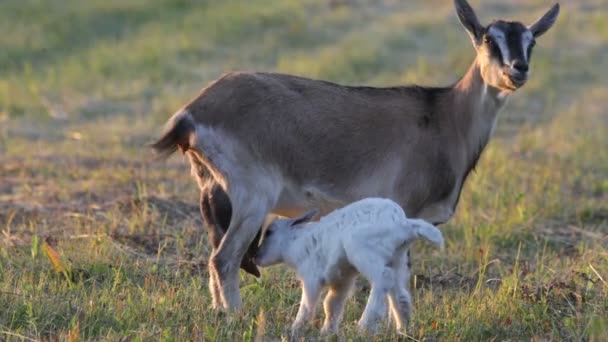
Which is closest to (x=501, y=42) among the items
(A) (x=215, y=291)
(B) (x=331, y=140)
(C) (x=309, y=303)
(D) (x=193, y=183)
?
(B) (x=331, y=140)

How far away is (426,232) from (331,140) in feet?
4.54

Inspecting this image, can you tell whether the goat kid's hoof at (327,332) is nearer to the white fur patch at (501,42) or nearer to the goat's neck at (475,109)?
the goat's neck at (475,109)

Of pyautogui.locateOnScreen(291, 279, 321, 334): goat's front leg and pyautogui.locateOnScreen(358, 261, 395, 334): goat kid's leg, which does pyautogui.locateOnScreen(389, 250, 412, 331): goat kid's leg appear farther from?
pyautogui.locateOnScreen(291, 279, 321, 334): goat's front leg

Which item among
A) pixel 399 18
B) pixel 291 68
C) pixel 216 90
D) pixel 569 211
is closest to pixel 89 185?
pixel 216 90

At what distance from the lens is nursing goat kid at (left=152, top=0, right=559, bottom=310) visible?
6.64m

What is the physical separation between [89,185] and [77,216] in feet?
4.78

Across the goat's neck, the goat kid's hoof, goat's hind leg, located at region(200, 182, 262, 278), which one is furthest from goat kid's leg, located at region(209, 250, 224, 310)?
the goat's neck

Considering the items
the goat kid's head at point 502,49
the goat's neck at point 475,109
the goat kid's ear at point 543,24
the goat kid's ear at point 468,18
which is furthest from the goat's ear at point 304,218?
the goat kid's ear at point 543,24

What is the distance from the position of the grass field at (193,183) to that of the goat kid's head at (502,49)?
1242mm

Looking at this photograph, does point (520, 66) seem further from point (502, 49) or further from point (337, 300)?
point (337, 300)

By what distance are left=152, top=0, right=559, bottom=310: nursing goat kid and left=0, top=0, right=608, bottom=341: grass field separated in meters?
0.57

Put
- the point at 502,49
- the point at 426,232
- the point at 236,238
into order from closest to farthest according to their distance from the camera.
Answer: the point at 426,232 → the point at 236,238 → the point at 502,49

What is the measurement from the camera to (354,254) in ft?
19.3

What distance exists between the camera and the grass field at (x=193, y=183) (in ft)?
20.5
